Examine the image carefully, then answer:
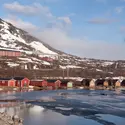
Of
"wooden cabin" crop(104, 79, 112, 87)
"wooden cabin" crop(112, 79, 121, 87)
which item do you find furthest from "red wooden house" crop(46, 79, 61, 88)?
"wooden cabin" crop(112, 79, 121, 87)

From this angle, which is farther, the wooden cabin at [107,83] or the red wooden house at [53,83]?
the wooden cabin at [107,83]

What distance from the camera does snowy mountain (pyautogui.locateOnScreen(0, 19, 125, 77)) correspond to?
211ft

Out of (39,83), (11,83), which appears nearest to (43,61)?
(39,83)

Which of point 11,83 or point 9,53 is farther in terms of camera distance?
point 9,53

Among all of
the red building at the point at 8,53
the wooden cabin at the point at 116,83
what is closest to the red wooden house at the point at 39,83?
the wooden cabin at the point at 116,83

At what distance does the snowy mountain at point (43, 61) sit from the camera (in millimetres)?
64375

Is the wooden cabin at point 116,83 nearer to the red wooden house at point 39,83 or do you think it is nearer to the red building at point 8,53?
the red wooden house at point 39,83

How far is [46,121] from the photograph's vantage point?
1612cm

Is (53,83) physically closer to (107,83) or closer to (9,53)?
(107,83)

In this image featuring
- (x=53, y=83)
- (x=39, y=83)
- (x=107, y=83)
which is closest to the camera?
(x=39, y=83)

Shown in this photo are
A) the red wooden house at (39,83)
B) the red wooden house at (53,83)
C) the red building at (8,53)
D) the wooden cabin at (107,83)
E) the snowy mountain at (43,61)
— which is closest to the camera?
the red wooden house at (39,83)

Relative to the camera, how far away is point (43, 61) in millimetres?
75875

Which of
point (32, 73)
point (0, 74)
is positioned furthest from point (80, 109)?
point (32, 73)

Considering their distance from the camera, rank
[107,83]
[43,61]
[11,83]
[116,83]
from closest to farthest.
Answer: [11,83] → [107,83] → [116,83] → [43,61]
